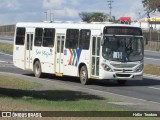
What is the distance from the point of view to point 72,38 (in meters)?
→ 26.2

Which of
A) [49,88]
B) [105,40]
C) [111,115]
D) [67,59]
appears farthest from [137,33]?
[111,115]

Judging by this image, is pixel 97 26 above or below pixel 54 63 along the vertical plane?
above

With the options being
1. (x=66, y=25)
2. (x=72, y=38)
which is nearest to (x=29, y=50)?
(x=66, y=25)

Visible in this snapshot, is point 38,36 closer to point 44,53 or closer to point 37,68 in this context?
point 44,53

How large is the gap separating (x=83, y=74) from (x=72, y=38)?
83.8 inches

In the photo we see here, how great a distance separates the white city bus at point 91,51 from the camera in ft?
79.6

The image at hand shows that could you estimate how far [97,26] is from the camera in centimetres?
2469

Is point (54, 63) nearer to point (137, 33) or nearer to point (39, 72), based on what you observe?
point (39, 72)

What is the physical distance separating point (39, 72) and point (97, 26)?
5386mm

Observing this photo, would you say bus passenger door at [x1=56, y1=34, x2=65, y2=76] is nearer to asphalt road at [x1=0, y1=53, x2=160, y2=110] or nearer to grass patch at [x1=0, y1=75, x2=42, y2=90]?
asphalt road at [x1=0, y1=53, x2=160, y2=110]

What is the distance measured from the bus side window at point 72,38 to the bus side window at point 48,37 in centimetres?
→ 132

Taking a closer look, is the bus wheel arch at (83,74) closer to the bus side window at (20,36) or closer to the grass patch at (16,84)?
the grass patch at (16,84)

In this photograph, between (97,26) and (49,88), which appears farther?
(97,26)

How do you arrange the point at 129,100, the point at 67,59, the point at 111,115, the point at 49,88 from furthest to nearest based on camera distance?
the point at 67,59 < the point at 49,88 < the point at 129,100 < the point at 111,115
